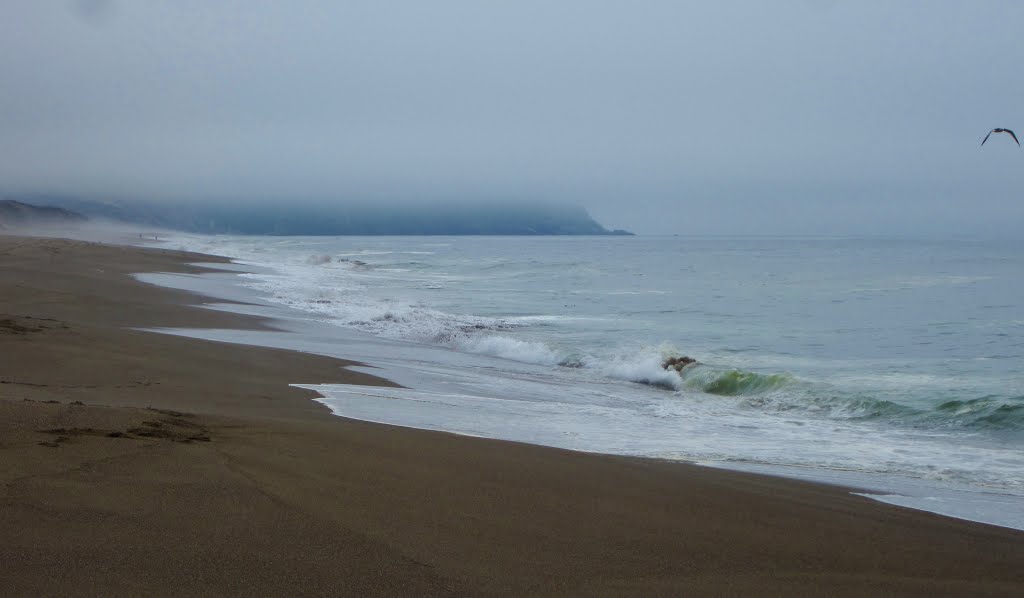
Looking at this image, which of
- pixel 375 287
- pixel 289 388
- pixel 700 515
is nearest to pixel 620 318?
pixel 375 287

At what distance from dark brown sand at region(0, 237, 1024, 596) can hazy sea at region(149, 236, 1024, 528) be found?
48.1 inches

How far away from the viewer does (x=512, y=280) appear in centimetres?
4344

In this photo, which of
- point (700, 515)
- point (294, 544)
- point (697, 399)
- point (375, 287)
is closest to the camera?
point (294, 544)

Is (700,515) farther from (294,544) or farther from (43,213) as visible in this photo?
(43,213)

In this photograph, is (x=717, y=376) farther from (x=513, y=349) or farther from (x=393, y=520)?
(x=393, y=520)

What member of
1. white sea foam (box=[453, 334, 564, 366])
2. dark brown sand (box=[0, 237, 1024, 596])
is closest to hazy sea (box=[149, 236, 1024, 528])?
white sea foam (box=[453, 334, 564, 366])

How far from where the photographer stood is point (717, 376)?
532 inches

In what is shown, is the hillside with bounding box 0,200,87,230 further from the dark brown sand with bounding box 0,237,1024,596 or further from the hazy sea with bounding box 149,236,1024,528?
the dark brown sand with bounding box 0,237,1024,596

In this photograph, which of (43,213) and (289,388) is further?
(43,213)

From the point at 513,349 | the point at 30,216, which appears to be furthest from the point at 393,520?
the point at 30,216

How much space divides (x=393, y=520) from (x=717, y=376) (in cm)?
1009

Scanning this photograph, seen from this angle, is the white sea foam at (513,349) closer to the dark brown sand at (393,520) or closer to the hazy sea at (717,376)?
the hazy sea at (717,376)

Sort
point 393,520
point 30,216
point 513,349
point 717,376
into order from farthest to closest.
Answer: point 30,216 → point 513,349 → point 717,376 → point 393,520

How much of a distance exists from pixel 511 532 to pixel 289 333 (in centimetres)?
1220
